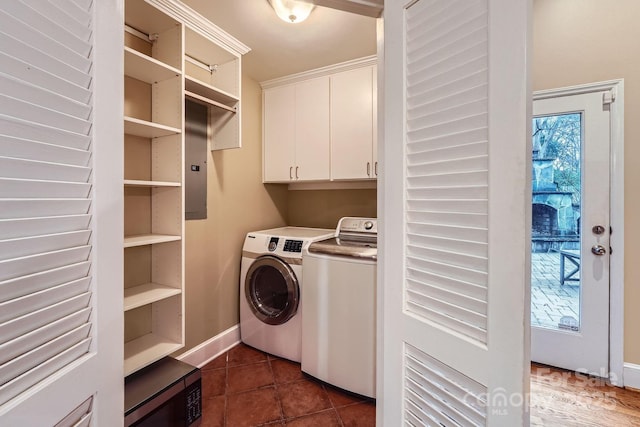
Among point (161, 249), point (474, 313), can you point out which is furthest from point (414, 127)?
point (161, 249)

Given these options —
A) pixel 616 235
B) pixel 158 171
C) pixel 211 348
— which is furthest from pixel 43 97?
pixel 616 235

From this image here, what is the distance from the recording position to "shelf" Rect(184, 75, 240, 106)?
186 cm

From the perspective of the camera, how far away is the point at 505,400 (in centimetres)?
67

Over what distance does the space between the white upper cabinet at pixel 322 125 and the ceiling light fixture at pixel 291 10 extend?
75 cm

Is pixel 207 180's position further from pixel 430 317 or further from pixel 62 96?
pixel 430 317

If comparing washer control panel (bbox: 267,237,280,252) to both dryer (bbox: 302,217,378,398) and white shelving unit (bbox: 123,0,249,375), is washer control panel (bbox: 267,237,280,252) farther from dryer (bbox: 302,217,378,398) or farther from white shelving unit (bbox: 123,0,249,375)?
white shelving unit (bbox: 123,0,249,375)

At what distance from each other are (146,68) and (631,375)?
372cm

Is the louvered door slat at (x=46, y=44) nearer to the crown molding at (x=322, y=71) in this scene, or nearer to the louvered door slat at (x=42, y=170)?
the louvered door slat at (x=42, y=170)

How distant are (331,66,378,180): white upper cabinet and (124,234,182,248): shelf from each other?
4.71 feet

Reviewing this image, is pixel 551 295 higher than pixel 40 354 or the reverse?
the reverse

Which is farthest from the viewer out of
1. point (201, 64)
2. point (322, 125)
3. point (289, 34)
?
point (322, 125)

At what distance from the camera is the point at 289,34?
2043mm

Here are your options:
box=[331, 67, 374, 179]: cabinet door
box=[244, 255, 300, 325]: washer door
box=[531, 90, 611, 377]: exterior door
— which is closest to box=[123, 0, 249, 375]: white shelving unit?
box=[244, 255, 300, 325]: washer door

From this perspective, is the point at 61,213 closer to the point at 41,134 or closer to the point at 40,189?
the point at 40,189
